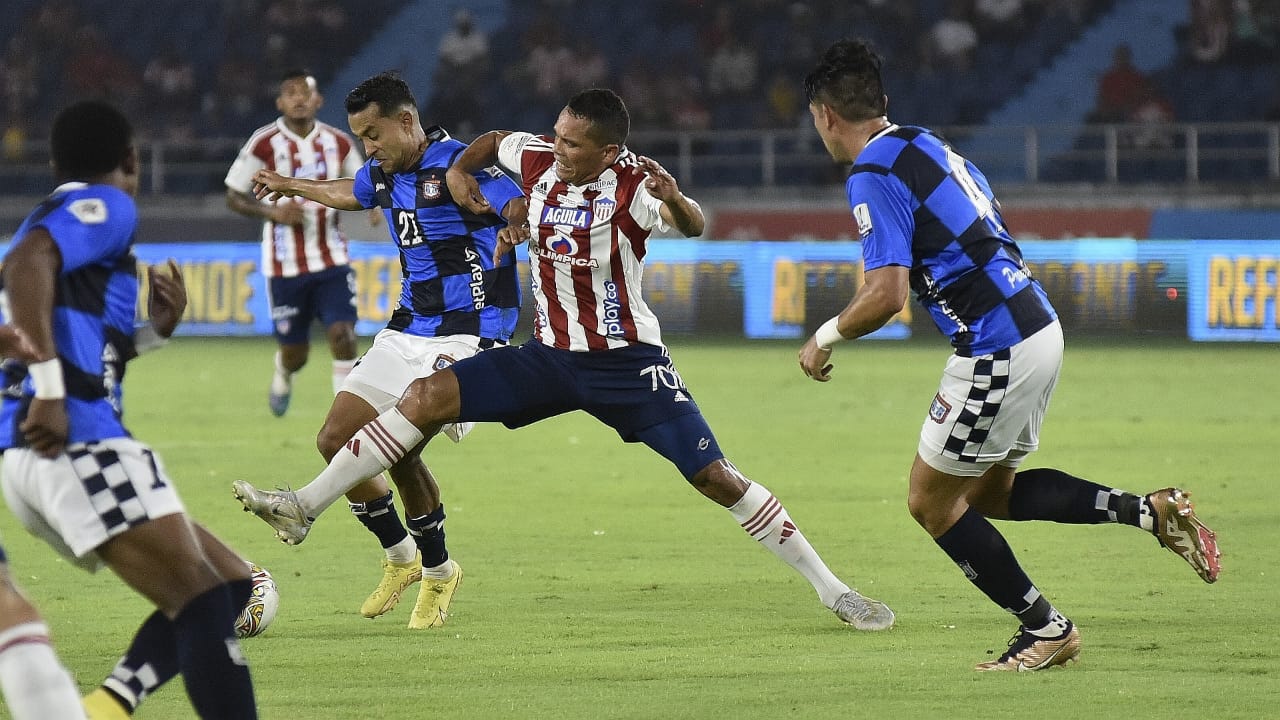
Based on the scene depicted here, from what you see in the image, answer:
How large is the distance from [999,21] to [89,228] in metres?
21.8

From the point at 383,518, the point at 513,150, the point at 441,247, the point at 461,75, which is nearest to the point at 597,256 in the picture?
the point at 513,150

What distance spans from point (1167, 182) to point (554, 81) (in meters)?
8.54

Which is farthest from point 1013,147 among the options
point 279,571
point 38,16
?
point 279,571

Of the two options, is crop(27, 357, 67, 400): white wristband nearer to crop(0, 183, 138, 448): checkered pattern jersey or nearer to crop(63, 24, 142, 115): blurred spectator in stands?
crop(0, 183, 138, 448): checkered pattern jersey

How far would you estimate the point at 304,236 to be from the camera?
1292cm

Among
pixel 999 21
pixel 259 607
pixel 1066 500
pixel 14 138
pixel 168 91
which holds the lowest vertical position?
pixel 259 607

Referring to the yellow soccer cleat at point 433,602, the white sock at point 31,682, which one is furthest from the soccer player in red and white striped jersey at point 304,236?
the white sock at point 31,682

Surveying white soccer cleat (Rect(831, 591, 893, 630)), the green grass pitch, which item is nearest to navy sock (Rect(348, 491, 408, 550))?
the green grass pitch

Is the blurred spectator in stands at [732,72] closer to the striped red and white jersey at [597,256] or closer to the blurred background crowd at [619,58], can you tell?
the blurred background crowd at [619,58]

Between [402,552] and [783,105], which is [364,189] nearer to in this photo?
[402,552]

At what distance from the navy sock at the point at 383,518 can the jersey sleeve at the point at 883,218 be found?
2.36m

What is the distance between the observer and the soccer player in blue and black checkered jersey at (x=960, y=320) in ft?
18.1

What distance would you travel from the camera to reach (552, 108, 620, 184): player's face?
6.41 m

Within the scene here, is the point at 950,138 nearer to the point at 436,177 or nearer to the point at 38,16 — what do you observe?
the point at 38,16
